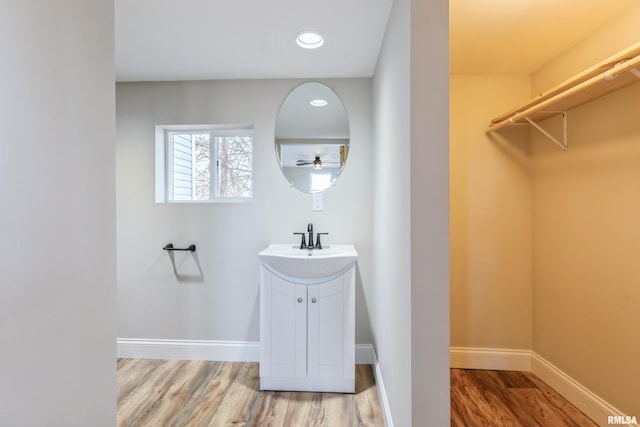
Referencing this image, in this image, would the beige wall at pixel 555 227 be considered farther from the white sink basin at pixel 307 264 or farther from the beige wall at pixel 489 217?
the white sink basin at pixel 307 264

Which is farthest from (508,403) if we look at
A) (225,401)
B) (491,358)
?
(225,401)

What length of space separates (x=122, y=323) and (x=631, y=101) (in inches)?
143

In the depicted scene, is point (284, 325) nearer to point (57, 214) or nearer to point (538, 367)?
point (57, 214)

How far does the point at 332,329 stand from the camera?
1.97 meters

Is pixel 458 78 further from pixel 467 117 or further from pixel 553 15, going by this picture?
pixel 553 15

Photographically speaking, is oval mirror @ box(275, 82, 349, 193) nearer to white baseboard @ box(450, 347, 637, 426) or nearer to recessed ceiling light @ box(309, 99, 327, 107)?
recessed ceiling light @ box(309, 99, 327, 107)

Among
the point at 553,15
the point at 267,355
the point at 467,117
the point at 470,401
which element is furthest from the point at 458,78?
the point at 267,355

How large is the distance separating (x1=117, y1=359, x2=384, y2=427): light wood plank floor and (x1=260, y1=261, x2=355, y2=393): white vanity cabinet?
143 mm

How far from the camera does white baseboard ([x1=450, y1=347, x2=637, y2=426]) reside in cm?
170

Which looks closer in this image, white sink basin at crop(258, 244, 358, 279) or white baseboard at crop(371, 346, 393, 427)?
white baseboard at crop(371, 346, 393, 427)

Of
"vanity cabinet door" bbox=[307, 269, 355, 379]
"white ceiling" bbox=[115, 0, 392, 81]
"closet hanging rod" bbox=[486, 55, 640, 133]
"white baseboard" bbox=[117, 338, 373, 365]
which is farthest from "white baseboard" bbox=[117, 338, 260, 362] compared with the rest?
"closet hanging rod" bbox=[486, 55, 640, 133]

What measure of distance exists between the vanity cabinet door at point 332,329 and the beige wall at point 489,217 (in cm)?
89

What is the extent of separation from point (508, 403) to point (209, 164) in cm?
272

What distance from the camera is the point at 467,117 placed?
2285 millimetres
